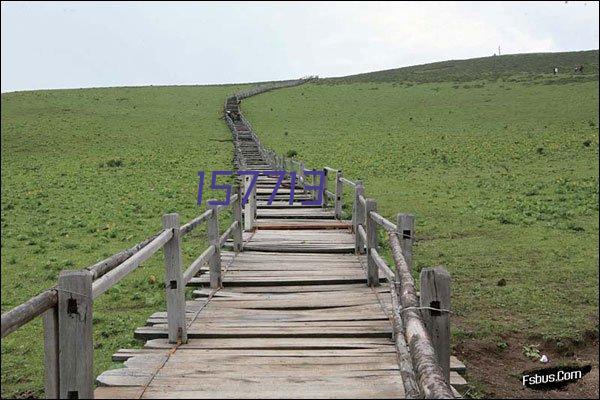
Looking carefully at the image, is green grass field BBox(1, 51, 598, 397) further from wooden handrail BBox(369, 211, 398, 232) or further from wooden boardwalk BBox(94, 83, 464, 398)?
wooden handrail BBox(369, 211, 398, 232)

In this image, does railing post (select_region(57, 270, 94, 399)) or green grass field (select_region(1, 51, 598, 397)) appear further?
green grass field (select_region(1, 51, 598, 397))

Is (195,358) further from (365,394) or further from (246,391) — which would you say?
(365,394)

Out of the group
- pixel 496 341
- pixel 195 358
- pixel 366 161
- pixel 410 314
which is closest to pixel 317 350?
pixel 195 358

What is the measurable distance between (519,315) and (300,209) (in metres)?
7.55

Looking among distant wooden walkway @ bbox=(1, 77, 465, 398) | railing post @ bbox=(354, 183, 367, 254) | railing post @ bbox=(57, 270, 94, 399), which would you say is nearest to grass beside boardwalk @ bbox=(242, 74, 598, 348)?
railing post @ bbox=(354, 183, 367, 254)

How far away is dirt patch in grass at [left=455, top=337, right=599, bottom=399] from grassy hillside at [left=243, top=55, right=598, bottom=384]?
96 mm

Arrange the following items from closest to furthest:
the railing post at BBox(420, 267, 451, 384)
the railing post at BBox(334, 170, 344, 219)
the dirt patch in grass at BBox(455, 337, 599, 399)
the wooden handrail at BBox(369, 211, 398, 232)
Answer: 1. the railing post at BBox(420, 267, 451, 384)
2. the wooden handrail at BBox(369, 211, 398, 232)
3. the dirt patch in grass at BBox(455, 337, 599, 399)
4. the railing post at BBox(334, 170, 344, 219)

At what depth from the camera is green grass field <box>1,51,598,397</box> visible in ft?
27.6

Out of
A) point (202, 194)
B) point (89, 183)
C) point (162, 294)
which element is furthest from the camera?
point (89, 183)

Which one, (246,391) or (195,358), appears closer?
(246,391)

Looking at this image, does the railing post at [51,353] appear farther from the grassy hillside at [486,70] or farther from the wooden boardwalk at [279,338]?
the grassy hillside at [486,70]

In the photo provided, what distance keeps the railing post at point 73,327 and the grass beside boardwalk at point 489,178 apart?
170 inches

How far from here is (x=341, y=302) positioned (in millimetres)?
6758

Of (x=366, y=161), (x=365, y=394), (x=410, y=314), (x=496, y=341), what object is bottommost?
(x=496, y=341)
